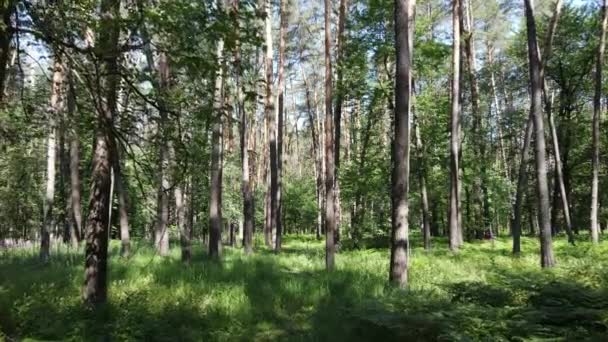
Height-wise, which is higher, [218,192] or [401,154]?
[401,154]

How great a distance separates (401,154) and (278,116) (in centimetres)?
Answer: 1771

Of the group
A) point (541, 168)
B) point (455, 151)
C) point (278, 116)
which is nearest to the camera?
point (541, 168)

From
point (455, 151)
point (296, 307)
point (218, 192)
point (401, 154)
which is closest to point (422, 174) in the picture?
point (455, 151)

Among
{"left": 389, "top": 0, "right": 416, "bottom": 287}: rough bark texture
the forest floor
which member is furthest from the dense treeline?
the forest floor

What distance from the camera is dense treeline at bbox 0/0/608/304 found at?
448 centimetres

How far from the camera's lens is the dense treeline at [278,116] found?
4.48 m

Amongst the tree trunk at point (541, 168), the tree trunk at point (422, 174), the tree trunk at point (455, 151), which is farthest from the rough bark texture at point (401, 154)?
the tree trunk at point (422, 174)

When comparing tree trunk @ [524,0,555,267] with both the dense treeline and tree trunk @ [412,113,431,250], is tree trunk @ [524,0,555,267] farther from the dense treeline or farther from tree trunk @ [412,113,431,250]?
tree trunk @ [412,113,431,250]

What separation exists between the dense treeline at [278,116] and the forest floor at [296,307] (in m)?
0.94

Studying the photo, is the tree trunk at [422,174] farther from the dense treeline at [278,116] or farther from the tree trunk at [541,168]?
the tree trunk at [541,168]

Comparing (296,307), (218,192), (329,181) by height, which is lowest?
(296,307)

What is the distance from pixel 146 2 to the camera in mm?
4309

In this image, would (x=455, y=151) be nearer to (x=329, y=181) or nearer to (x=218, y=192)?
(x=329, y=181)

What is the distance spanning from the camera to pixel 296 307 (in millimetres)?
8156
